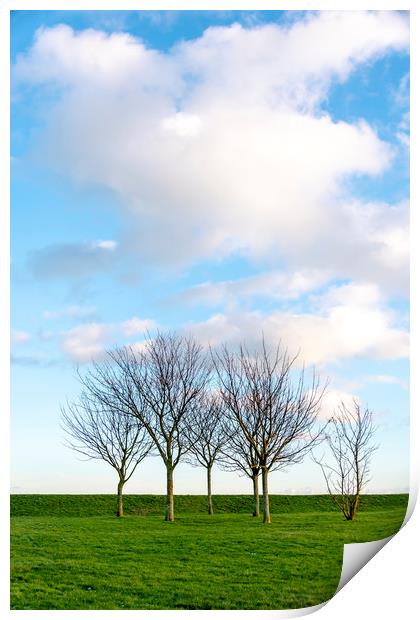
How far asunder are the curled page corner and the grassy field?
0.15 m

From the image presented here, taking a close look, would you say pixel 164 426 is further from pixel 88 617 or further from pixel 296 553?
pixel 88 617

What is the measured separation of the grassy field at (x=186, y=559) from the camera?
32.8ft

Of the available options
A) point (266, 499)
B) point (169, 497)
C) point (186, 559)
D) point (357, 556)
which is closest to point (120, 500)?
point (169, 497)

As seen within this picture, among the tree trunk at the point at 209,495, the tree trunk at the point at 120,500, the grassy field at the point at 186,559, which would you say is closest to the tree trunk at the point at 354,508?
the grassy field at the point at 186,559

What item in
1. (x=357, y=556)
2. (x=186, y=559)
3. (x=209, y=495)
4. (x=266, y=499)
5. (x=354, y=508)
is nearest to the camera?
(x=357, y=556)

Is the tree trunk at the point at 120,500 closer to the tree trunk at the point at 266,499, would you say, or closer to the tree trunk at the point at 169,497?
the tree trunk at the point at 169,497

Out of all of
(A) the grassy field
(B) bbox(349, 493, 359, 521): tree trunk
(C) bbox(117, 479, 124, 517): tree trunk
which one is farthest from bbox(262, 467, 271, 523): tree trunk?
(C) bbox(117, 479, 124, 517): tree trunk

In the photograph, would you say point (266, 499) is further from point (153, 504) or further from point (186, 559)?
point (186, 559)

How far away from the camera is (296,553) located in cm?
1217

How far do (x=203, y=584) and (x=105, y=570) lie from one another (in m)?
1.62

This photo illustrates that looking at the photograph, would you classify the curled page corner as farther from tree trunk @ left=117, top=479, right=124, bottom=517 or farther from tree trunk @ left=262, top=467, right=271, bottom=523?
tree trunk @ left=117, top=479, right=124, bottom=517

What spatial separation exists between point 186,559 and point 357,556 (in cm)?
289

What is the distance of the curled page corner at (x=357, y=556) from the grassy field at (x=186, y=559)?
0.49ft

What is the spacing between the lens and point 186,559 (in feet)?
38.5
